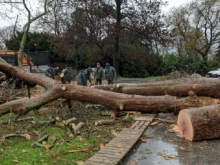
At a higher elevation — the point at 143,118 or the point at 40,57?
the point at 40,57

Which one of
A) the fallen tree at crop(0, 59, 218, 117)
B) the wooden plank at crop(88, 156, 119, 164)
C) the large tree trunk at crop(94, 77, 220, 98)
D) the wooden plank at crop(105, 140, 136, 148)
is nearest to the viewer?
the wooden plank at crop(88, 156, 119, 164)

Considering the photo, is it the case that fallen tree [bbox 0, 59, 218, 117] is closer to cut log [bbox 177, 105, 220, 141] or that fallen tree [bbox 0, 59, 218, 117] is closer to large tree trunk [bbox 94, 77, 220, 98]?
large tree trunk [bbox 94, 77, 220, 98]

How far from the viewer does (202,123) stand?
5.02m

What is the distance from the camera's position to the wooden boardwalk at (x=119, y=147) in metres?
3.91

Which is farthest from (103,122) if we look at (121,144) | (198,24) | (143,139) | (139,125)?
(198,24)

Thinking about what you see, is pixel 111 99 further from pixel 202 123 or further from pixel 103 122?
pixel 202 123

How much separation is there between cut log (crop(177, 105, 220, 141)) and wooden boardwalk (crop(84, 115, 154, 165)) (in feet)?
3.33

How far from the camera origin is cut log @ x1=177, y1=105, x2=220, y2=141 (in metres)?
5.00

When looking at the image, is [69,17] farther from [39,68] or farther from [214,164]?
[214,164]

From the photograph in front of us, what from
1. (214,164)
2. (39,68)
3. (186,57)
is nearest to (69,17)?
(39,68)

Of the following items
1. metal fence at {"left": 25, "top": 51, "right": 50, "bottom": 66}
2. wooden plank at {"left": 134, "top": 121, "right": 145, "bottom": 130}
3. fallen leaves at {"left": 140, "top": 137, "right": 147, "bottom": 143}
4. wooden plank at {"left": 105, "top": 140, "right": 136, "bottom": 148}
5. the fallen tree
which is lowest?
fallen leaves at {"left": 140, "top": 137, "right": 147, "bottom": 143}

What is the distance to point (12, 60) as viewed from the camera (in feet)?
59.0

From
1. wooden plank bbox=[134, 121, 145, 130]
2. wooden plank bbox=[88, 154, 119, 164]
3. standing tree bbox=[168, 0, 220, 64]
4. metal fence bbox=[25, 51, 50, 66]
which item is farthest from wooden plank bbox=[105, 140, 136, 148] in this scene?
standing tree bbox=[168, 0, 220, 64]

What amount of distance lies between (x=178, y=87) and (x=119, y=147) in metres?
3.63
